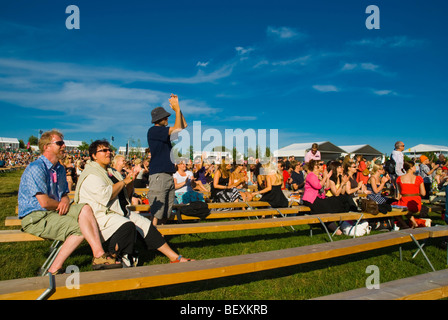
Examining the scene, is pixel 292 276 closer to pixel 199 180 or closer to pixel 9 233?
pixel 9 233

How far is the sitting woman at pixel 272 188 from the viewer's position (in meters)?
6.71

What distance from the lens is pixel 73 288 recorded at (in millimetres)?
2027

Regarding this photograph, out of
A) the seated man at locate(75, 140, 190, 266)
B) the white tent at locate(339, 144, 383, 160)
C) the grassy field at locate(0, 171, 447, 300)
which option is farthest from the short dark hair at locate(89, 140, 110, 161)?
the white tent at locate(339, 144, 383, 160)

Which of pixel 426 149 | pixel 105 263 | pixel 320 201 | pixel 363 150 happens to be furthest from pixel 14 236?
pixel 363 150

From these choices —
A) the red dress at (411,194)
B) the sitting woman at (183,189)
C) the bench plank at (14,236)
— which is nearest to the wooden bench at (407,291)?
the bench plank at (14,236)

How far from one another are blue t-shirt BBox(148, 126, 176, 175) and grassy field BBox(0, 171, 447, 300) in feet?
4.54

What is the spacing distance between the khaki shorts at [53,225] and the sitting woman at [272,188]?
180 inches

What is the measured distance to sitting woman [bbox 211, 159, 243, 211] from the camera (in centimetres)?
716

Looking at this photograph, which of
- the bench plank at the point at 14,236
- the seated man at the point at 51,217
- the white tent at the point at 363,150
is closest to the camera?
the seated man at the point at 51,217

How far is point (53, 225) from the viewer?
10.1 ft

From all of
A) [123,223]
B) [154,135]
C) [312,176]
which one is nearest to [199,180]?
[312,176]

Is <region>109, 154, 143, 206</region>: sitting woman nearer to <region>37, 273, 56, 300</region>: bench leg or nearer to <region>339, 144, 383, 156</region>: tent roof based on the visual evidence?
<region>37, 273, 56, 300</region>: bench leg

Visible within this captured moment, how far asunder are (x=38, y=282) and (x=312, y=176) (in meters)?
5.54

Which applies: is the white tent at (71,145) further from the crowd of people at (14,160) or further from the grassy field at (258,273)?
the grassy field at (258,273)
